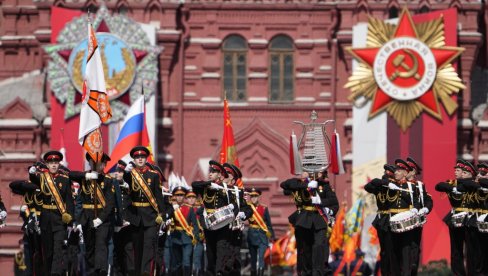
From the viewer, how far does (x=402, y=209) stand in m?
26.9

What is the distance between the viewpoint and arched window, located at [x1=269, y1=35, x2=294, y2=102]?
46156mm

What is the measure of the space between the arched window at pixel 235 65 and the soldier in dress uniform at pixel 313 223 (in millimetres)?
18510

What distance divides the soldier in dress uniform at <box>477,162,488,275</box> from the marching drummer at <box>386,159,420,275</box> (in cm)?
116

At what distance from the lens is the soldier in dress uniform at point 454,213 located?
27312mm

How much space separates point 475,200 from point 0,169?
2161cm

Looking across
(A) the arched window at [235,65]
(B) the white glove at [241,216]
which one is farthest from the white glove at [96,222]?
(A) the arched window at [235,65]

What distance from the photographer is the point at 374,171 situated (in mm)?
44469

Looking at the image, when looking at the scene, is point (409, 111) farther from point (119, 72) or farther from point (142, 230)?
point (142, 230)

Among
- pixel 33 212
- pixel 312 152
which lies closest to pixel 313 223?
pixel 312 152

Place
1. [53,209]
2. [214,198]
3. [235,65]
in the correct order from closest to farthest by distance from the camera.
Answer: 1. [53,209]
2. [214,198]
3. [235,65]

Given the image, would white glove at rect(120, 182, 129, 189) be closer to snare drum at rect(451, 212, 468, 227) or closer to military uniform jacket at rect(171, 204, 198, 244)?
snare drum at rect(451, 212, 468, 227)

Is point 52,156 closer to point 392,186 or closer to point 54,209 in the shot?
point 54,209

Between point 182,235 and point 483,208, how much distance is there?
8928 millimetres

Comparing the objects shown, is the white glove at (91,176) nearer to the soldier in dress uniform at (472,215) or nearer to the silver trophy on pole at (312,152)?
the silver trophy on pole at (312,152)
